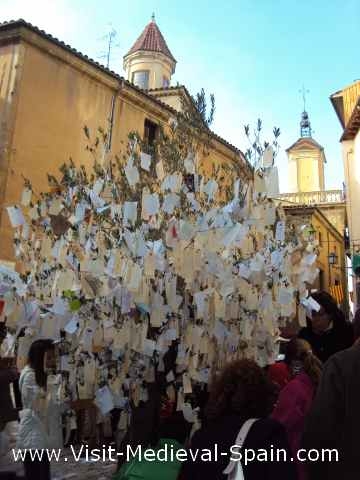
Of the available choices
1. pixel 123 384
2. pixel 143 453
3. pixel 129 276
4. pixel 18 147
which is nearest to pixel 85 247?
pixel 129 276

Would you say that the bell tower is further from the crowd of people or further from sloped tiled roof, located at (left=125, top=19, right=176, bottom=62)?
the crowd of people

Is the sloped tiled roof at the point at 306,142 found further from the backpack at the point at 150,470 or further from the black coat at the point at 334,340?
the backpack at the point at 150,470

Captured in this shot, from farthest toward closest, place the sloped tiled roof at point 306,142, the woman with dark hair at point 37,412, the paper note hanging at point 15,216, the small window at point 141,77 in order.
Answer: the sloped tiled roof at point 306,142
the small window at point 141,77
the woman with dark hair at point 37,412
the paper note hanging at point 15,216

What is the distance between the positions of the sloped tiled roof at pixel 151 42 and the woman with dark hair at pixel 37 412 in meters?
21.8

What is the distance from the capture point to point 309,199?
25.7 metres

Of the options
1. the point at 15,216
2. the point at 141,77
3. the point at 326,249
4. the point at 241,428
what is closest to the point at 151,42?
the point at 141,77

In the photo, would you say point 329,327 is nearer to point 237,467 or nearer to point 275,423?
point 275,423

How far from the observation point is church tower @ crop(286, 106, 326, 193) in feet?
100

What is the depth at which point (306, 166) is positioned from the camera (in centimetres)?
3106

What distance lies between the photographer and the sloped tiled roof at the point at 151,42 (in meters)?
23.1

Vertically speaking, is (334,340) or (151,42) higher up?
(151,42)

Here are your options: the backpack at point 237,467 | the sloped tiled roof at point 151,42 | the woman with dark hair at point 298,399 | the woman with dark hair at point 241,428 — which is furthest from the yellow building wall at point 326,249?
the backpack at point 237,467

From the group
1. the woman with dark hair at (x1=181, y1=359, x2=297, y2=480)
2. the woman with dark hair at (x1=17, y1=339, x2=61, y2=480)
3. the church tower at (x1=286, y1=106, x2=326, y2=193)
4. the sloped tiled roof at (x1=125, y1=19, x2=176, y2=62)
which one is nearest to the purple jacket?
the woman with dark hair at (x1=181, y1=359, x2=297, y2=480)

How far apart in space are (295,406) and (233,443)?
1.08 meters
